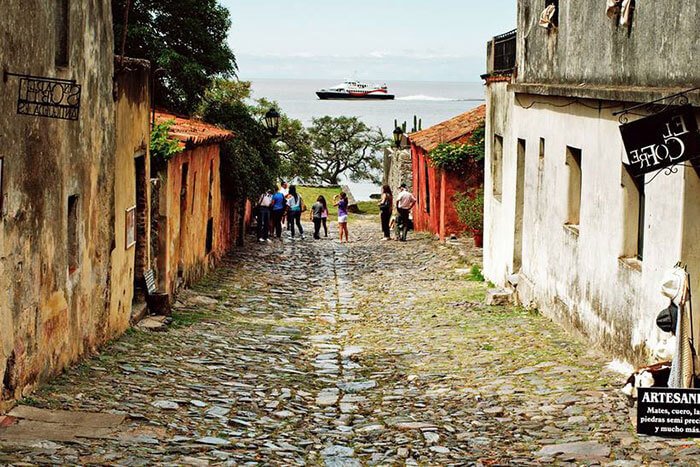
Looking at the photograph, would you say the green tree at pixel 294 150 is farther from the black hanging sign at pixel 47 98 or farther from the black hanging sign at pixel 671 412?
the black hanging sign at pixel 671 412

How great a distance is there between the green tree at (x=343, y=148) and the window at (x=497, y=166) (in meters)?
45.3

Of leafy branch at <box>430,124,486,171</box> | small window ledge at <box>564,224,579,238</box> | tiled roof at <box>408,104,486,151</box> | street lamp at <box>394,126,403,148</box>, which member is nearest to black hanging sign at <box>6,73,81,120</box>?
small window ledge at <box>564,224,579,238</box>

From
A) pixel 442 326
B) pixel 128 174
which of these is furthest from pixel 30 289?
pixel 442 326

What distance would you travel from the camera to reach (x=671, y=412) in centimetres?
741

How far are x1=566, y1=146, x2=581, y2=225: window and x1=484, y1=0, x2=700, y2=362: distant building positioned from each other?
0.05 ft

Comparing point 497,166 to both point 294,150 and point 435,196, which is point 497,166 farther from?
point 294,150

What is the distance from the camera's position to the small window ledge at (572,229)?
46.4 feet

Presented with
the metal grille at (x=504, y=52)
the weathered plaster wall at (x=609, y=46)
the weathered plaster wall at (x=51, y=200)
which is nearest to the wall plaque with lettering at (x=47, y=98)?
the weathered plaster wall at (x=51, y=200)

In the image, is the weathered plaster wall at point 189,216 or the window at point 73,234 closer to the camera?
the window at point 73,234

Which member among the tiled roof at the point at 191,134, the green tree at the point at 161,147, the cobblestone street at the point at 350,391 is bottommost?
the cobblestone street at the point at 350,391

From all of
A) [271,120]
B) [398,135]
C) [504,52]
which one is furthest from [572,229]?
[398,135]

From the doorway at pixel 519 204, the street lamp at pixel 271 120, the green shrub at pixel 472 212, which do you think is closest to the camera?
the doorway at pixel 519 204

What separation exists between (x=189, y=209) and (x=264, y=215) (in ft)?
35.2

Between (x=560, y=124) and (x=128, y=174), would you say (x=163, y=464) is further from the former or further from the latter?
(x=560, y=124)
